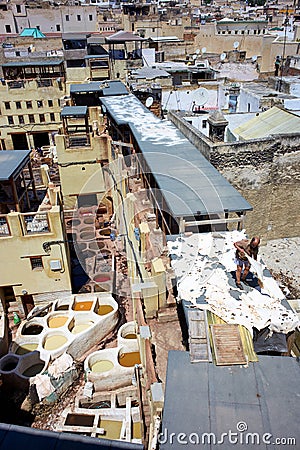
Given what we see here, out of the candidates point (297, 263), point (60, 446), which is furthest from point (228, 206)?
point (297, 263)

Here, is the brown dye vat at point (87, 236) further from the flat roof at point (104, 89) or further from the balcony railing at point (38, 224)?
the flat roof at point (104, 89)

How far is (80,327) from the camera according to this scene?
1648 centimetres

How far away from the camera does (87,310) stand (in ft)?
57.0

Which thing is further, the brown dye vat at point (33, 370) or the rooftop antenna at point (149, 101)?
the rooftop antenna at point (149, 101)

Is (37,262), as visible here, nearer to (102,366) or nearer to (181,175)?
(102,366)

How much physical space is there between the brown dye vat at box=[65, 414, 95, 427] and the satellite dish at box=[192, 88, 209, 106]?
21.2m

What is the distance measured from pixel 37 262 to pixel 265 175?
12.3 m

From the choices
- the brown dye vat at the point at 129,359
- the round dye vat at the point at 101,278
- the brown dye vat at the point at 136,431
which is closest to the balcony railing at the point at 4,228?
the round dye vat at the point at 101,278

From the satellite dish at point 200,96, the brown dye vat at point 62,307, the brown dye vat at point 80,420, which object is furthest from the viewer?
the satellite dish at point 200,96

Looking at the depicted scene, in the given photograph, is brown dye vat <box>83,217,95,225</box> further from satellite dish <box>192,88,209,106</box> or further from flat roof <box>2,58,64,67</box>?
flat roof <box>2,58,64,67</box>

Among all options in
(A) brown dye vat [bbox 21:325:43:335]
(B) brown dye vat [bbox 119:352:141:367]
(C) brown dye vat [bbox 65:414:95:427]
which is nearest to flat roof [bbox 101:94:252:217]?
(B) brown dye vat [bbox 119:352:141:367]

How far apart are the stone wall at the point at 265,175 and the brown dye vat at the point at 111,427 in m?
11.4

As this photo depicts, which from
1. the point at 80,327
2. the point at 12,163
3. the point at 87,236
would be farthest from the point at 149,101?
the point at 80,327

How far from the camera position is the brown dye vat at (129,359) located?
15.0m
